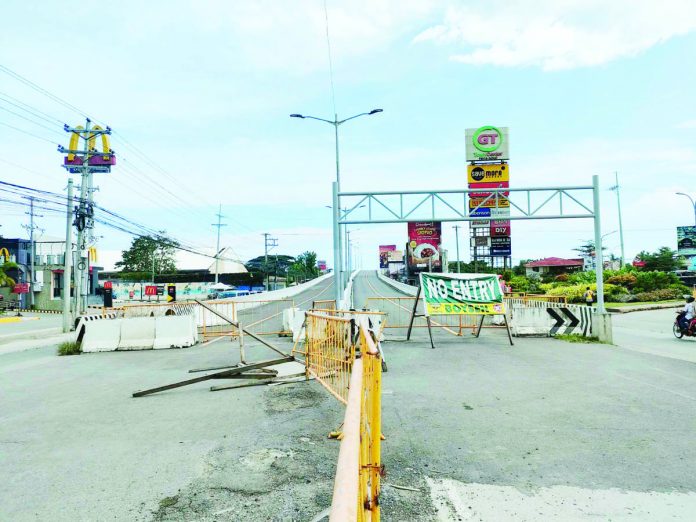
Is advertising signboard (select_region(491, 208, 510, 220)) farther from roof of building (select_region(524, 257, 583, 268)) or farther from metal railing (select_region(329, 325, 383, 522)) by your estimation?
roof of building (select_region(524, 257, 583, 268))

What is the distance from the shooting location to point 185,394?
28.9 feet

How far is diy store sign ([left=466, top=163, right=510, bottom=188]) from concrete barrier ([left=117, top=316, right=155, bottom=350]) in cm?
1365

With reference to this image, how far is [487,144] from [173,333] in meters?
15.4

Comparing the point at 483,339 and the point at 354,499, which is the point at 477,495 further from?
the point at 483,339

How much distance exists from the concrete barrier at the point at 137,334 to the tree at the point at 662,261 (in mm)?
69209

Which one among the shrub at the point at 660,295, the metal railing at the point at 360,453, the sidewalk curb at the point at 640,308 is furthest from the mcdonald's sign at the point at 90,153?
the shrub at the point at 660,295

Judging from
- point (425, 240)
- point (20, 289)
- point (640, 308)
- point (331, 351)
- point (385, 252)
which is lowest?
point (640, 308)

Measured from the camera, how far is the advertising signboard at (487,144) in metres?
22.0

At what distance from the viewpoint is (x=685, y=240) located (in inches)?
2982

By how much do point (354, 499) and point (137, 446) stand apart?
16.7 feet

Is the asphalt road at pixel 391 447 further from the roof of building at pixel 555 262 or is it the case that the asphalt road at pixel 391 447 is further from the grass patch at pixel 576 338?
the roof of building at pixel 555 262

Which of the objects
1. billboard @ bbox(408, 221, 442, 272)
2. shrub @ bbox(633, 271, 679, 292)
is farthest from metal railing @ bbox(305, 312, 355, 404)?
shrub @ bbox(633, 271, 679, 292)

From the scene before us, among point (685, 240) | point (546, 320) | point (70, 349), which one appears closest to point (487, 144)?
point (546, 320)

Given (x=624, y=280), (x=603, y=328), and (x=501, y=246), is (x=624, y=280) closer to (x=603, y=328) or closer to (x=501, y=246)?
(x=501, y=246)
